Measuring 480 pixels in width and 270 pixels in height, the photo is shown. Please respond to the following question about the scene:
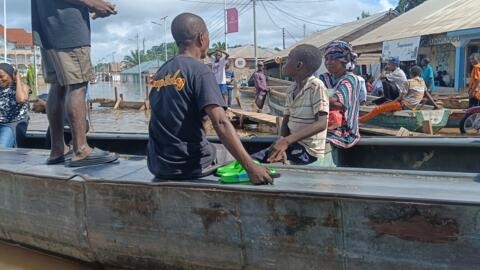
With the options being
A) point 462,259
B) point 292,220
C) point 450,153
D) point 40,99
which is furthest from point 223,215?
point 40,99

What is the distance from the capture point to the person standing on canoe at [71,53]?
3.48m

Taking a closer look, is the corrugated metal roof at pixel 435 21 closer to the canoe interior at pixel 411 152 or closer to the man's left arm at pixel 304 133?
the canoe interior at pixel 411 152

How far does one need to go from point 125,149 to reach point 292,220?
3086 mm

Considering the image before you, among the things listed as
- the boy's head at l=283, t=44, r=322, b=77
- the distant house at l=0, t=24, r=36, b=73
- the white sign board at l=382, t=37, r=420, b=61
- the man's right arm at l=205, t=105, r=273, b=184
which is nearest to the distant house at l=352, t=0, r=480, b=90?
the white sign board at l=382, t=37, r=420, b=61

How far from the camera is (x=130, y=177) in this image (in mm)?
3166

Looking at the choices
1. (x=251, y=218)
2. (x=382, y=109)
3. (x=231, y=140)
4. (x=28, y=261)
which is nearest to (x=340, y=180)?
(x=251, y=218)

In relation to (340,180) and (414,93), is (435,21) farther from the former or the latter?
(340,180)

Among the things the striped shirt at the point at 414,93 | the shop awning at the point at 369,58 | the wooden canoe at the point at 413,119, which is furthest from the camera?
the shop awning at the point at 369,58

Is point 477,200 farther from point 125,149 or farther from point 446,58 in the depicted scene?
point 446,58

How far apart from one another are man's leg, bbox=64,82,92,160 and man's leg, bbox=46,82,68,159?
0.24 meters

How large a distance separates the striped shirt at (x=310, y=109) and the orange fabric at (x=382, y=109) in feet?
18.0

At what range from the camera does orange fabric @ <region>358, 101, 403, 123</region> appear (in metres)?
8.78

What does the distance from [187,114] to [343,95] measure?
4.48 ft

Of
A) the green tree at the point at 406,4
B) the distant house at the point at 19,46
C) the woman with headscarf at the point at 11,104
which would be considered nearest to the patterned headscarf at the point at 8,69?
the woman with headscarf at the point at 11,104
